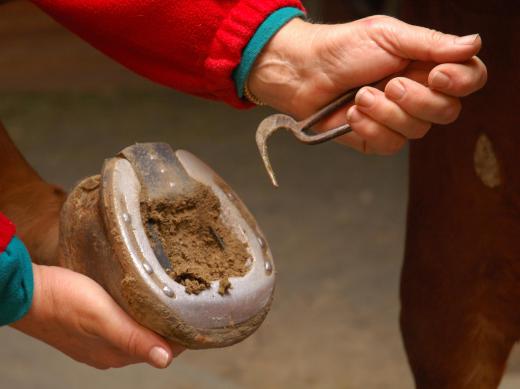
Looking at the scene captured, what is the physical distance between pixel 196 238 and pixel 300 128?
14 cm

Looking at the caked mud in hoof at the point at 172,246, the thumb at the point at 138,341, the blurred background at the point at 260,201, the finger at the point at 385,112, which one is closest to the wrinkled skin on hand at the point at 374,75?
the finger at the point at 385,112

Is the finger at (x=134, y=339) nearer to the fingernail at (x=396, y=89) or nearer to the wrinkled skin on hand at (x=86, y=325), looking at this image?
the wrinkled skin on hand at (x=86, y=325)

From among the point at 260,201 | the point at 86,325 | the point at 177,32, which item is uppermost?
the point at 177,32

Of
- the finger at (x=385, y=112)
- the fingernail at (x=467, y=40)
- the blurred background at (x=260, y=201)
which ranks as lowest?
the blurred background at (x=260, y=201)

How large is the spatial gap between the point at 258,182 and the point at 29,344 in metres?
0.74

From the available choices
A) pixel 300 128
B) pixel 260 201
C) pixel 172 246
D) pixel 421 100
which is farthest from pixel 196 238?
pixel 260 201

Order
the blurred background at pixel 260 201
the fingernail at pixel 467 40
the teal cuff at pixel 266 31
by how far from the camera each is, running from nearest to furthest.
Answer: the fingernail at pixel 467 40
the teal cuff at pixel 266 31
the blurred background at pixel 260 201

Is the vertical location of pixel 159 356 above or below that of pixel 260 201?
above

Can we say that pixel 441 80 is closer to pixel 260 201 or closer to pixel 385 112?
pixel 385 112

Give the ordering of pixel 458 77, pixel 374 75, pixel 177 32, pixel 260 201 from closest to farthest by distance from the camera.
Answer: pixel 458 77 < pixel 374 75 < pixel 177 32 < pixel 260 201

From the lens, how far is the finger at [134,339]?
2.77ft

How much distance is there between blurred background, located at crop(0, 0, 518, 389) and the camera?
4.97ft

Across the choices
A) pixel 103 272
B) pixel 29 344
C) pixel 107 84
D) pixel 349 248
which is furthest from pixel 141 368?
pixel 107 84

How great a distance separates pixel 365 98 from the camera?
0.84m
